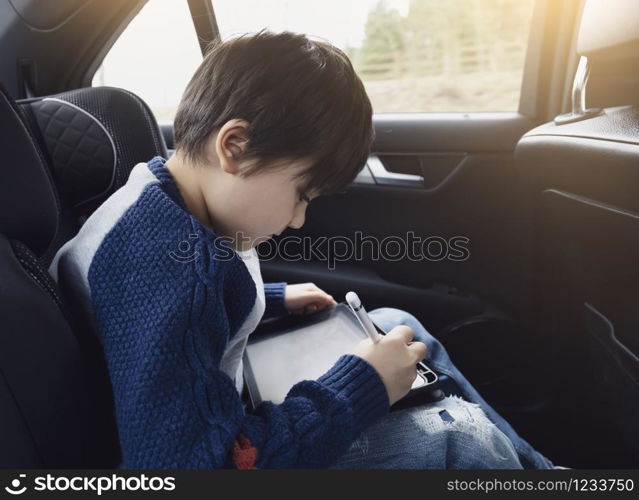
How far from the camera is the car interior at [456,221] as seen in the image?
59 cm

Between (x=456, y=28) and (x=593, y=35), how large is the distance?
1.65ft

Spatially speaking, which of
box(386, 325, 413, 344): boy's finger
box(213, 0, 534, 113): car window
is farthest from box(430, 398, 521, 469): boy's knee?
box(213, 0, 534, 113): car window

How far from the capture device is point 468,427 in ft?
2.27

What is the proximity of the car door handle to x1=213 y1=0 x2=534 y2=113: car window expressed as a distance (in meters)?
0.17

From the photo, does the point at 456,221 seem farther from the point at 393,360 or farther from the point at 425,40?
the point at 393,360

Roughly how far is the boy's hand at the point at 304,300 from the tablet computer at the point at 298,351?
21 millimetres

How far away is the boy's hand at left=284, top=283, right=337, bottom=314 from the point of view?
3.12ft

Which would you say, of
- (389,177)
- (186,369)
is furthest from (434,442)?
(389,177)

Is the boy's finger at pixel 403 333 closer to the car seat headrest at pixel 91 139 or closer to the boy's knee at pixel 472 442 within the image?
the boy's knee at pixel 472 442

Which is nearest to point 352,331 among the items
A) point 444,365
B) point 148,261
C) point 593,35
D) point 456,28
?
point 444,365

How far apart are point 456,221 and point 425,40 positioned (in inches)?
18.2

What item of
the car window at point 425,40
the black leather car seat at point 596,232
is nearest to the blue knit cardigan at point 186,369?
the black leather car seat at point 596,232

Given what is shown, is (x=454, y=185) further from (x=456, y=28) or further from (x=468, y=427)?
(x=468, y=427)

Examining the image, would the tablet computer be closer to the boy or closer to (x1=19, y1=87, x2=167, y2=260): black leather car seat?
the boy
